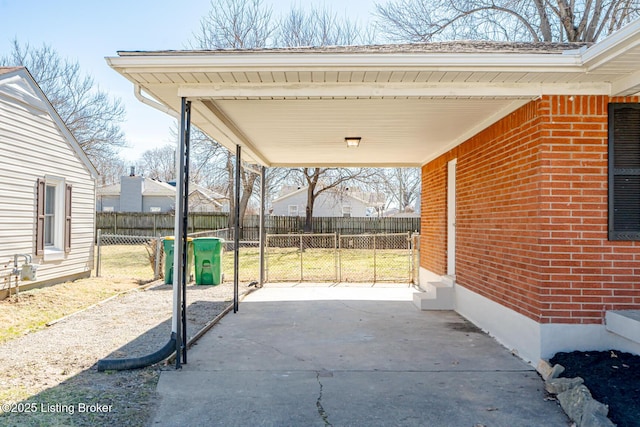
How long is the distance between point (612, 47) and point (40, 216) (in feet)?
31.6

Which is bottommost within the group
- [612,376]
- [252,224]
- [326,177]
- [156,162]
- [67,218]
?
[612,376]

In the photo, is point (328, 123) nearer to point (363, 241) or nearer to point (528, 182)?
point (528, 182)

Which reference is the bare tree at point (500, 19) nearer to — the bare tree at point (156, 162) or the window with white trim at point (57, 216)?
the window with white trim at point (57, 216)

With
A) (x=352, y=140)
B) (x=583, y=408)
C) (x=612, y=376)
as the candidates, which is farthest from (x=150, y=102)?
(x=612, y=376)

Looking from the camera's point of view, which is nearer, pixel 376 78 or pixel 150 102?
pixel 376 78

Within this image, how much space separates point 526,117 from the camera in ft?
16.6

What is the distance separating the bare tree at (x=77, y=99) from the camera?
76.8ft

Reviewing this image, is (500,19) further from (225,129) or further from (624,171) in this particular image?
(624,171)

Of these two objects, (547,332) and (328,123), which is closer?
(547,332)

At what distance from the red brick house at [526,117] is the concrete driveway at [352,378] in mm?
780

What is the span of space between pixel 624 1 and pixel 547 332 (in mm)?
14885

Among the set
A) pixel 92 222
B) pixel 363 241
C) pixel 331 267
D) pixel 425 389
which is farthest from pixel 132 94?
pixel 363 241

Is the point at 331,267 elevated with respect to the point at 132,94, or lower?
lower

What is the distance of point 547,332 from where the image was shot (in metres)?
4.65
